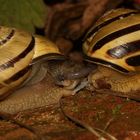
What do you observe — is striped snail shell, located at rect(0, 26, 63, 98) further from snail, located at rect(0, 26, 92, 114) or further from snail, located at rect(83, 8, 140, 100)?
snail, located at rect(83, 8, 140, 100)

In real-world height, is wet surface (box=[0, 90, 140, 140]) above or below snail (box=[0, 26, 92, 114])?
below

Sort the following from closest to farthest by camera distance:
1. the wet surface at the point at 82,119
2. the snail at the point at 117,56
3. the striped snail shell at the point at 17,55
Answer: the wet surface at the point at 82,119 → the striped snail shell at the point at 17,55 → the snail at the point at 117,56

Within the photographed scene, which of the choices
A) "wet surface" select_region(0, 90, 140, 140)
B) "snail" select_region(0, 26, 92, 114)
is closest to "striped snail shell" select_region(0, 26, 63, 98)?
"snail" select_region(0, 26, 92, 114)

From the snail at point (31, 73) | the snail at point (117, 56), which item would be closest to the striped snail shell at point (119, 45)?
the snail at point (117, 56)

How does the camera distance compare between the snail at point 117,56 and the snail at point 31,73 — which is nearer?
the snail at point 31,73

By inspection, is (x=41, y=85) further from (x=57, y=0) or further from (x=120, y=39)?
(x=57, y=0)

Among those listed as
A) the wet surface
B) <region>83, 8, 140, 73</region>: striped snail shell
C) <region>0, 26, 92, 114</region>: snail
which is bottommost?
the wet surface

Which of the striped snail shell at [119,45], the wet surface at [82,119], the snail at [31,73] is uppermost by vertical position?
the striped snail shell at [119,45]

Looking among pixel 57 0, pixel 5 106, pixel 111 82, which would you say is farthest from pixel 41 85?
pixel 57 0

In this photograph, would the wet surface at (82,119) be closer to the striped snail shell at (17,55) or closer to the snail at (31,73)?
the snail at (31,73)
